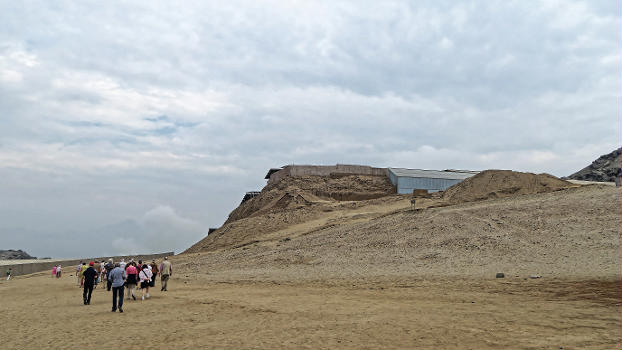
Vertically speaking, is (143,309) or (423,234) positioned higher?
(423,234)

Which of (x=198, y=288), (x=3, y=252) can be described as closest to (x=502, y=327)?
(x=198, y=288)

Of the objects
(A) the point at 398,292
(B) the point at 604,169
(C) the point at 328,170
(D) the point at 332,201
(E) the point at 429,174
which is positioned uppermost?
(B) the point at 604,169

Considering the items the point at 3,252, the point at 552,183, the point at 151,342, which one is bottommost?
the point at 3,252

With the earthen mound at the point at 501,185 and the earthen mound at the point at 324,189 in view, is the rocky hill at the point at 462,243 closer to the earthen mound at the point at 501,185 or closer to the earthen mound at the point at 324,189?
the earthen mound at the point at 501,185

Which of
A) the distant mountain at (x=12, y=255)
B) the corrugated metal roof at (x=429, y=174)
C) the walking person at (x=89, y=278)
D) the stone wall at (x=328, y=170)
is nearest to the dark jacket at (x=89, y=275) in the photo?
the walking person at (x=89, y=278)

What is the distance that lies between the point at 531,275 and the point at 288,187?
44861 millimetres

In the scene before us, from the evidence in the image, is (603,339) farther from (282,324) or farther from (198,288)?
(198,288)

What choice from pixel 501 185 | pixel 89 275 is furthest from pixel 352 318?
pixel 501 185

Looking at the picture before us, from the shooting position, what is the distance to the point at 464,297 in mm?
15930

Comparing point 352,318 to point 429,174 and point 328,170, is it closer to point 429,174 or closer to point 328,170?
point 429,174

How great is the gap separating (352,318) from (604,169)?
2941 inches

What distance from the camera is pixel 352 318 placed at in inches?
511

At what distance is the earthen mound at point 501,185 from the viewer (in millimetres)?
43312

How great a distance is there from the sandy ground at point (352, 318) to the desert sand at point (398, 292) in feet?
0.15
